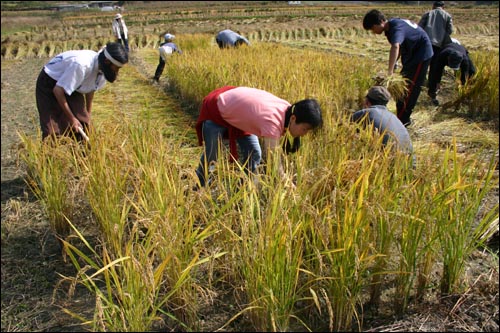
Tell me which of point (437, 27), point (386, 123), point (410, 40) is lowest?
point (386, 123)

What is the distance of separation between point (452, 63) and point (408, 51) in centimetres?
98

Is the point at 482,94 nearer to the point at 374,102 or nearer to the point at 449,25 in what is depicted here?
the point at 449,25

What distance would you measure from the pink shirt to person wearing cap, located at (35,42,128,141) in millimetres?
836

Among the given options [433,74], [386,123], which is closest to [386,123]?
[386,123]

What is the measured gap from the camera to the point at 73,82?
2.69 meters

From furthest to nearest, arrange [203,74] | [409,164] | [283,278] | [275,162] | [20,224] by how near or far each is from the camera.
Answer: [203,74] → [20,224] → [409,164] → [275,162] → [283,278]

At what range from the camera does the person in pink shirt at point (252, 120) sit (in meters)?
1.96

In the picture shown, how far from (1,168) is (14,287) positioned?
5.95ft

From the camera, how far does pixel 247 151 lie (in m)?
2.54

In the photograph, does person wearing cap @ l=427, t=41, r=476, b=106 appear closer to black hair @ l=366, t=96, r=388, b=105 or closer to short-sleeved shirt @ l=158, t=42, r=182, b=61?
black hair @ l=366, t=96, r=388, b=105

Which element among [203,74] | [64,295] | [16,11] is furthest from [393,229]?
[16,11]

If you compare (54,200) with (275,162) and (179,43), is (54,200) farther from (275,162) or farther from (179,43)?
(179,43)

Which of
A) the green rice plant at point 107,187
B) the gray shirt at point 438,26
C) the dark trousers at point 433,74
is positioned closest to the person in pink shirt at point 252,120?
the green rice plant at point 107,187

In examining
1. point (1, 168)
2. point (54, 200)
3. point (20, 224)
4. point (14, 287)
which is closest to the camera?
point (14, 287)
